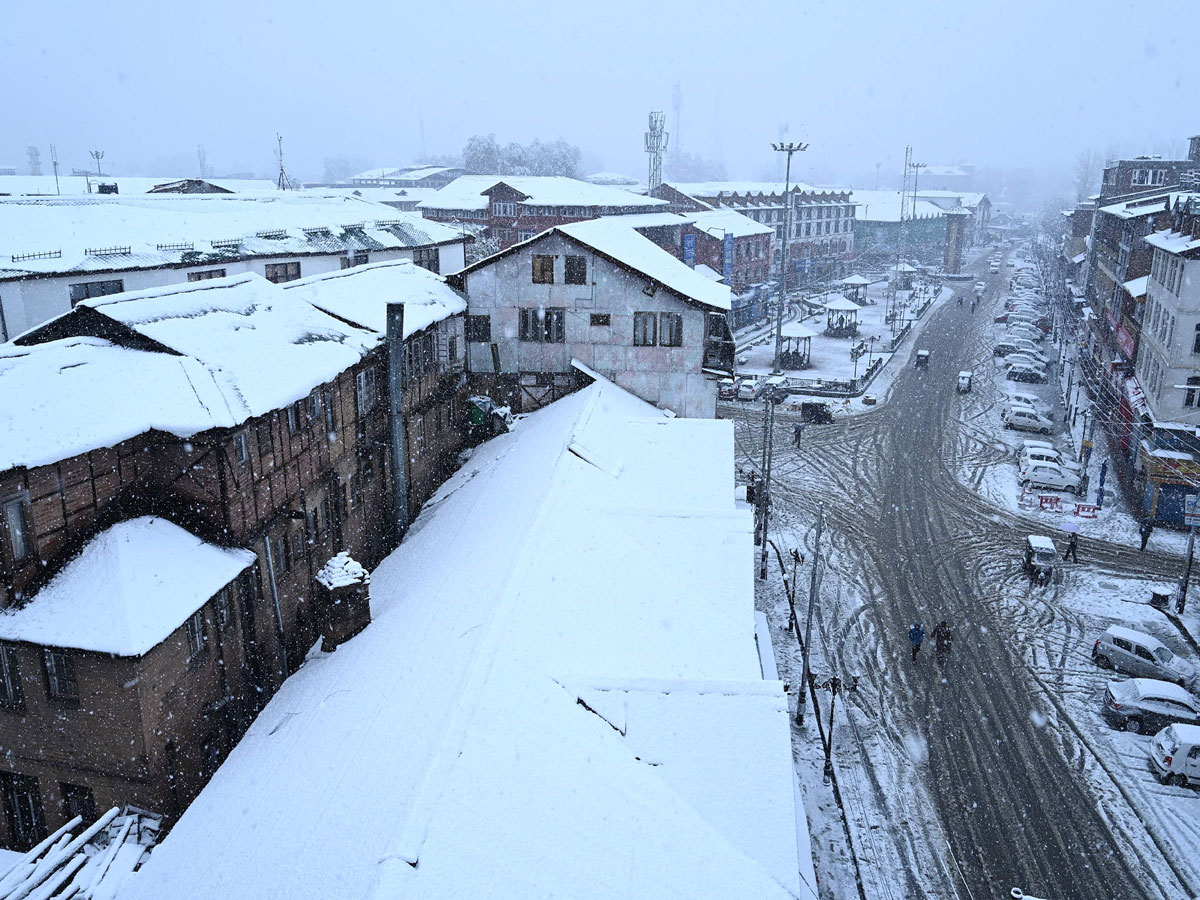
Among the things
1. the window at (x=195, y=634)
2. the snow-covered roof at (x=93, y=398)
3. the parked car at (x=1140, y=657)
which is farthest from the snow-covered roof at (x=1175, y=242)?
the window at (x=195, y=634)

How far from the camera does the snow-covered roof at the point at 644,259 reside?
1176 inches

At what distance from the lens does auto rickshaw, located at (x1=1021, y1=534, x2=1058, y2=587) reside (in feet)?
93.5

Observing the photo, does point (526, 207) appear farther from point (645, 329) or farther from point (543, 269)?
point (645, 329)

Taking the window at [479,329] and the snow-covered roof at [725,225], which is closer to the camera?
the window at [479,329]

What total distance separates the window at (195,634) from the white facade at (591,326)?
57.3ft

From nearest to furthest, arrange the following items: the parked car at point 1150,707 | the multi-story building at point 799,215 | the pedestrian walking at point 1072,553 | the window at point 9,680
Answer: the window at point 9,680, the parked car at point 1150,707, the pedestrian walking at point 1072,553, the multi-story building at point 799,215

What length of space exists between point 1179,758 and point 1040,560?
35.0 feet

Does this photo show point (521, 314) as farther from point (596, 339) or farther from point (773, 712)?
point (773, 712)

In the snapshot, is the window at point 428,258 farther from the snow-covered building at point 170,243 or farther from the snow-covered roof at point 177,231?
the snow-covered roof at point 177,231

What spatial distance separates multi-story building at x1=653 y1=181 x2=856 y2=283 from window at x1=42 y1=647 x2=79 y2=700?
8200 centimetres

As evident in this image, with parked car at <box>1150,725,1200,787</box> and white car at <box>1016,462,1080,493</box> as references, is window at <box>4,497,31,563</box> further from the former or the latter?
white car at <box>1016,462,1080,493</box>

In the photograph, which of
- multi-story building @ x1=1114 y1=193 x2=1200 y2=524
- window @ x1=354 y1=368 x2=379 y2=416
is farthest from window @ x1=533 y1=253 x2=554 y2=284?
multi-story building @ x1=1114 y1=193 x2=1200 y2=524

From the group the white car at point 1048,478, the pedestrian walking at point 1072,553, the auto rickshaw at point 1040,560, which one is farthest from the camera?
the white car at point 1048,478

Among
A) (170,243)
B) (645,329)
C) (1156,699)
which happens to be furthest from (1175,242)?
(170,243)
